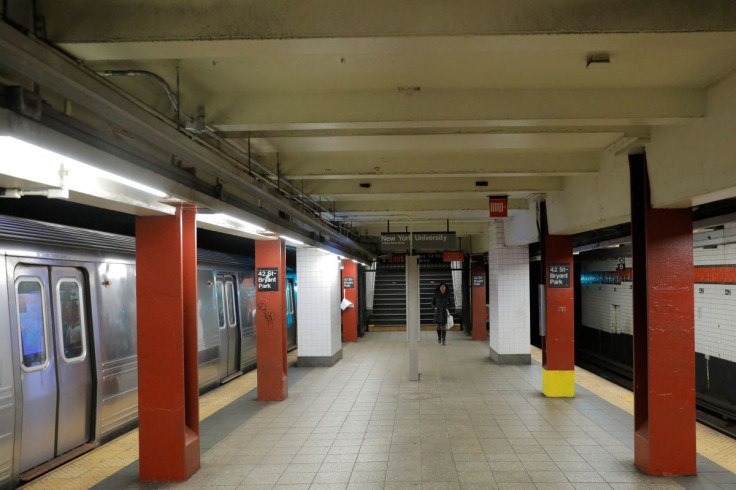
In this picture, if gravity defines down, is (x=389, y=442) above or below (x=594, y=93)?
below

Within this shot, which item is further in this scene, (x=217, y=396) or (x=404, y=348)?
(x=404, y=348)

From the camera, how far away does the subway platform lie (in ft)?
16.8

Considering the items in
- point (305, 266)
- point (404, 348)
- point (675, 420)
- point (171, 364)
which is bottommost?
point (404, 348)

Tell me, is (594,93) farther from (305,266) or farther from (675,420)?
(305,266)

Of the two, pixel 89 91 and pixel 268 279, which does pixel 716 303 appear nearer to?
pixel 268 279

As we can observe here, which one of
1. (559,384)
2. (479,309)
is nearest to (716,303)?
(559,384)

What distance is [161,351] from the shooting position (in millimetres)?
5156

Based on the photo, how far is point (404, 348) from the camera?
1565cm

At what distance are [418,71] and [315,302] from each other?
862 cm

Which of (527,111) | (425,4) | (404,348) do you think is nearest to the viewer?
(425,4)

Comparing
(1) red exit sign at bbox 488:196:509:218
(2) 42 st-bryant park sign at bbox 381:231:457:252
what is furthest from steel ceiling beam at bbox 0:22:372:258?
(2) 42 st-bryant park sign at bbox 381:231:457:252

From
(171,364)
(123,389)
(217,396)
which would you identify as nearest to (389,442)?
(171,364)

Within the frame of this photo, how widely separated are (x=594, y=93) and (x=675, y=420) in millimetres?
3342

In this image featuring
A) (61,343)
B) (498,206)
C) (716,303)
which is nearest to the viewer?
(61,343)
